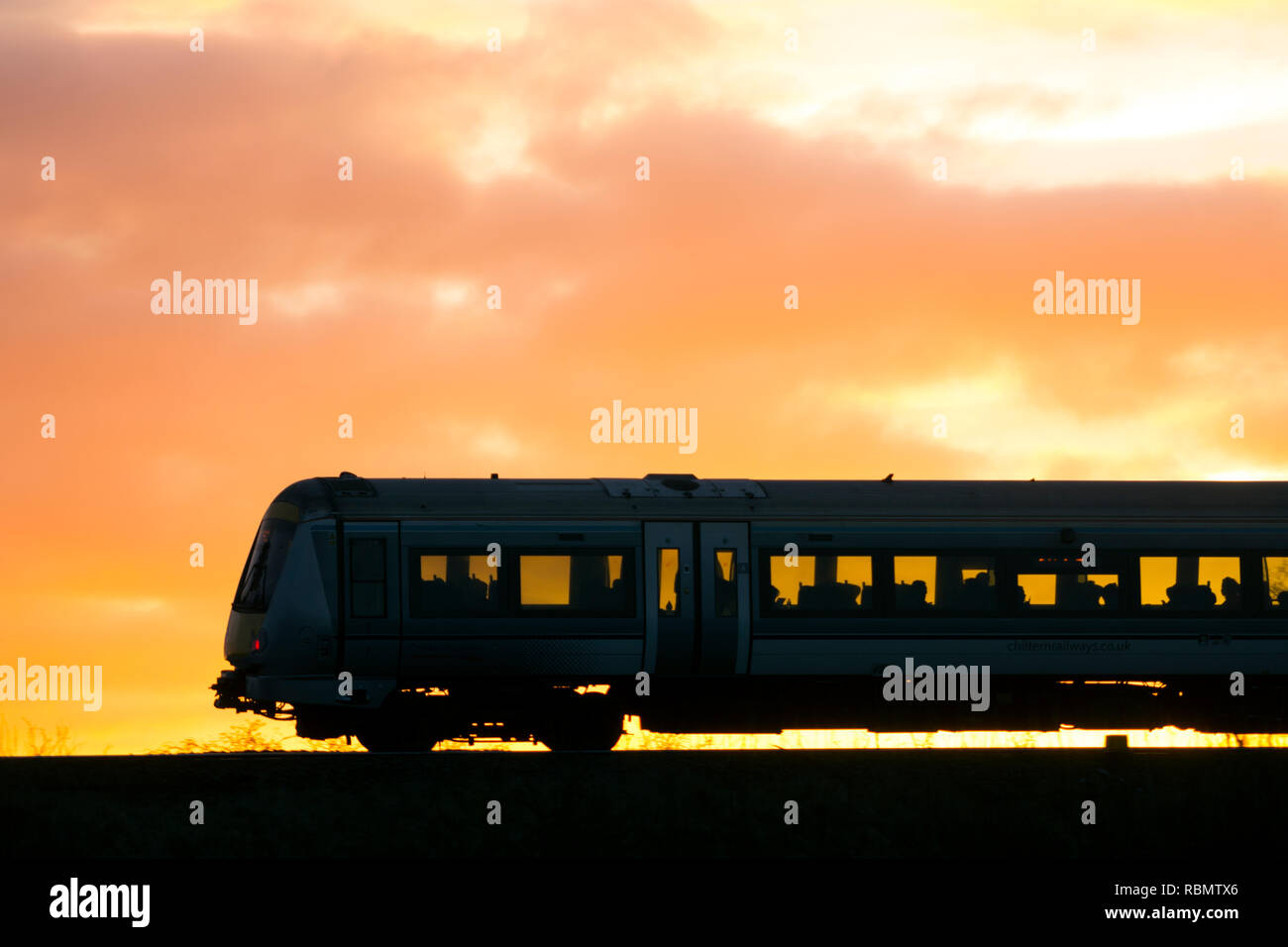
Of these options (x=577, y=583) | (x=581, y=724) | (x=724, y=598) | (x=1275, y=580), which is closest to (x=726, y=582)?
(x=724, y=598)

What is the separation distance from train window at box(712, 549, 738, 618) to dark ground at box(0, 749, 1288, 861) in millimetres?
3579

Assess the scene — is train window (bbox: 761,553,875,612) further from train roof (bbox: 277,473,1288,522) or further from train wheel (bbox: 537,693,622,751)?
train wheel (bbox: 537,693,622,751)

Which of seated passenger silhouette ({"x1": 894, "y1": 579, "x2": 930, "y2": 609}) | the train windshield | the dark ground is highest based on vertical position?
the train windshield

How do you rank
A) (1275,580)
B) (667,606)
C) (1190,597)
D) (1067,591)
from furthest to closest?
1. (1275,580)
2. (1190,597)
3. (1067,591)
4. (667,606)

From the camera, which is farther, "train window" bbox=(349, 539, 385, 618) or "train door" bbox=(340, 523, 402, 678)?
"train window" bbox=(349, 539, 385, 618)

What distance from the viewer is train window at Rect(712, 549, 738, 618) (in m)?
20.1

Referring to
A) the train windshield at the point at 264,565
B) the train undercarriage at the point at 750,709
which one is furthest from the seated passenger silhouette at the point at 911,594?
the train windshield at the point at 264,565

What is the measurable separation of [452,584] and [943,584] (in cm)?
612

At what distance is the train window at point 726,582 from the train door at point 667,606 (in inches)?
12.2

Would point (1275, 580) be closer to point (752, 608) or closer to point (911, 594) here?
point (911, 594)

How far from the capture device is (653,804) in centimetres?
1488

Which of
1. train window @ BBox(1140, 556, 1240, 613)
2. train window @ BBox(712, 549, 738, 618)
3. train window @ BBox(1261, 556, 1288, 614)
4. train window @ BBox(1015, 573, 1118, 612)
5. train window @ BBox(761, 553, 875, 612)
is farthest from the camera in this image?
train window @ BBox(1261, 556, 1288, 614)

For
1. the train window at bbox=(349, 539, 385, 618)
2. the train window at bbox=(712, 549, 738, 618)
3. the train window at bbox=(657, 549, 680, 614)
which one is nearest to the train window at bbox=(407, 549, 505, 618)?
the train window at bbox=(349, 539, 385, 618)
